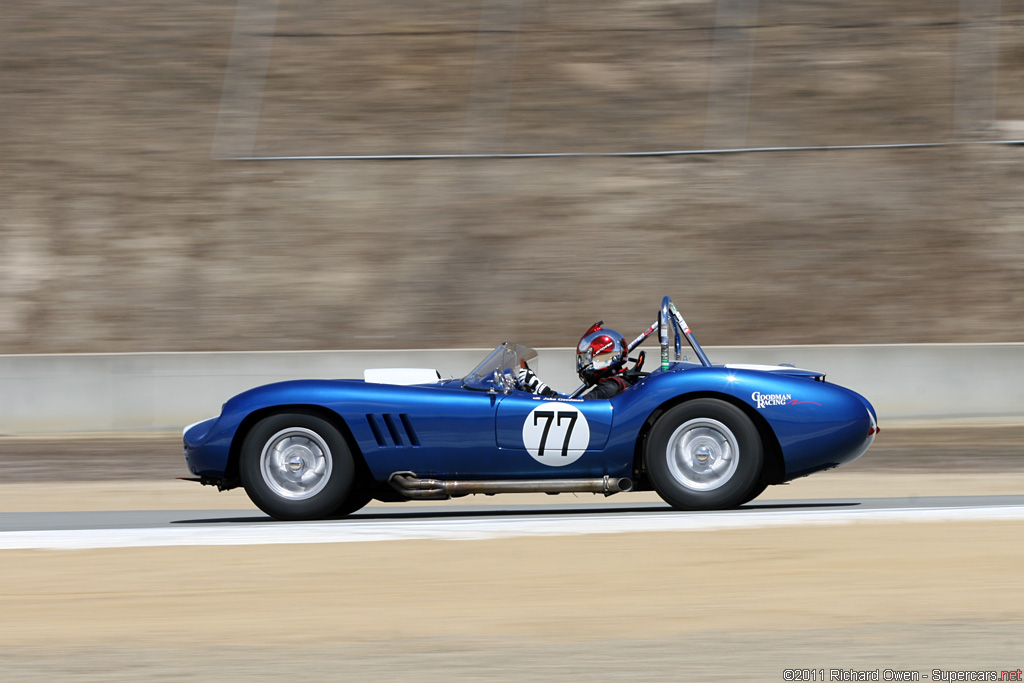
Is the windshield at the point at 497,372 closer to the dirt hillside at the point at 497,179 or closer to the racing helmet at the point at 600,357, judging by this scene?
the racing helmet at the point at 600,357

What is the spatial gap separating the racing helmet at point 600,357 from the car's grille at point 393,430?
45.3 inches

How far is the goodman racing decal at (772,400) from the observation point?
7699 mm

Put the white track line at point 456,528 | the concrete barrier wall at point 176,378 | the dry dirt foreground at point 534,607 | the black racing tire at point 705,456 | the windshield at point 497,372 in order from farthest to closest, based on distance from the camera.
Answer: the concrete barrier wall at point 176,378 → the windshield at point 497,372 → the black racing tire at point 705,456 → the white track line at point 456,528 → the dry dirt foreground at point 534,607

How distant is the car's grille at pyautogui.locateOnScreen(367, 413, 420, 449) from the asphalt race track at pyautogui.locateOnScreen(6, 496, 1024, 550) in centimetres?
49

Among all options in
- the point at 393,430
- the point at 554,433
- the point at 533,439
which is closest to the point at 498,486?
the point at 533,439

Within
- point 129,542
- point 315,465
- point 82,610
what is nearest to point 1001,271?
point 315,465

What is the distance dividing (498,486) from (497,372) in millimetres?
747

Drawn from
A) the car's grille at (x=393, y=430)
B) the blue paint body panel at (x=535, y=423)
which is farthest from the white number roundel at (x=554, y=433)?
the car's grille at (x=393, y=430)

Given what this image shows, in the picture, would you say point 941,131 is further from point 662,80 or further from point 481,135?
point 481,135

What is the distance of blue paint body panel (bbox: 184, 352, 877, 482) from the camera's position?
7.72m

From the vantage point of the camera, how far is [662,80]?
76.0 feet

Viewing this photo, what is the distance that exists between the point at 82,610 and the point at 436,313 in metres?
13.2

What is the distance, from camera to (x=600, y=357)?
8117 millimetres

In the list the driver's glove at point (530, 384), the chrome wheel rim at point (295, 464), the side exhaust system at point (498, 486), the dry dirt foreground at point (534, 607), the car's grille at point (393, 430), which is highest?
the driver's glove at point (530, 384)
